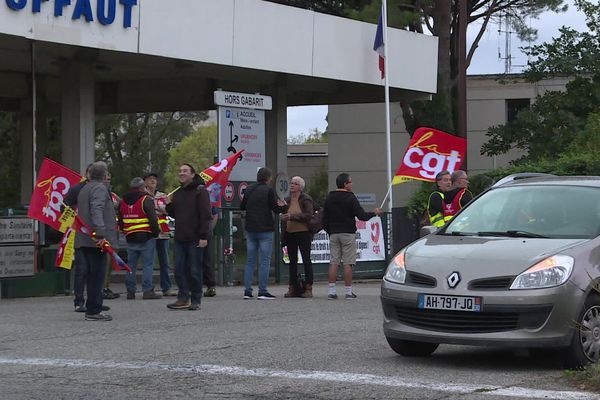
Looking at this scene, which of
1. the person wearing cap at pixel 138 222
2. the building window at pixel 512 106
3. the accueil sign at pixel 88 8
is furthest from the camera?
the building window at pixel 512 106

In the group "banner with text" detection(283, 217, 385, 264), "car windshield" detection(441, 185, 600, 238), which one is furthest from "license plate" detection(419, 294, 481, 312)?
"banner with text" detection(283, 217, 385, 264)

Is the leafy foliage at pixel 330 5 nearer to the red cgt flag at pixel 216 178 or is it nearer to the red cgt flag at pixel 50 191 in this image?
the red cgt flag at pixel 216 178

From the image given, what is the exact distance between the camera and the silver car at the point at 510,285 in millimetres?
8031

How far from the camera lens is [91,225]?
12.2m

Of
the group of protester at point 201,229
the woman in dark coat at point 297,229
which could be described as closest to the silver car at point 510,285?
the group of protester at point 201,229

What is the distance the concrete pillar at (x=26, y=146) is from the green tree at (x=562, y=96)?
13.5 m

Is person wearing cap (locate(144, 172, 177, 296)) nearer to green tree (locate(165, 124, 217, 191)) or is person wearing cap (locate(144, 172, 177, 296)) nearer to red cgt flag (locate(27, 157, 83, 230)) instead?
red cgt flag (locate(27, 157, 83, 230))

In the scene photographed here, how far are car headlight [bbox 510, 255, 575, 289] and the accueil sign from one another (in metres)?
10.9

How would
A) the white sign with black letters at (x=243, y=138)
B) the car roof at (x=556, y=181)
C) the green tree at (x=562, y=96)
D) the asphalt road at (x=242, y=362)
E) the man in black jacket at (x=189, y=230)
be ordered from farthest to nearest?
→ the green tree at (x=562, y=96)
the white sign with black letters at (x=243, y=138)
the man in black jacket at (x=189, y=230)
the car roof at (x=556, y=181)
the asphalt road at (x=242, y=362)

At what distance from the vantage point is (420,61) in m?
24.2

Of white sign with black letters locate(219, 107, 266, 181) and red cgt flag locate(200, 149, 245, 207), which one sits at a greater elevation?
white sign with black letters locate(219, 107, 266, 181)

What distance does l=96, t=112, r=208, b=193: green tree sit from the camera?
138ft

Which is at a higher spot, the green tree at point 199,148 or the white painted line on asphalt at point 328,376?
the green tree at point 199,148

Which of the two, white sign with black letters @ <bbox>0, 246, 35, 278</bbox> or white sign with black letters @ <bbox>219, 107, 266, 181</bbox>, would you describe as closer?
white sign with black letters @ <bbox>0, 246, 35, 278</bbox>
